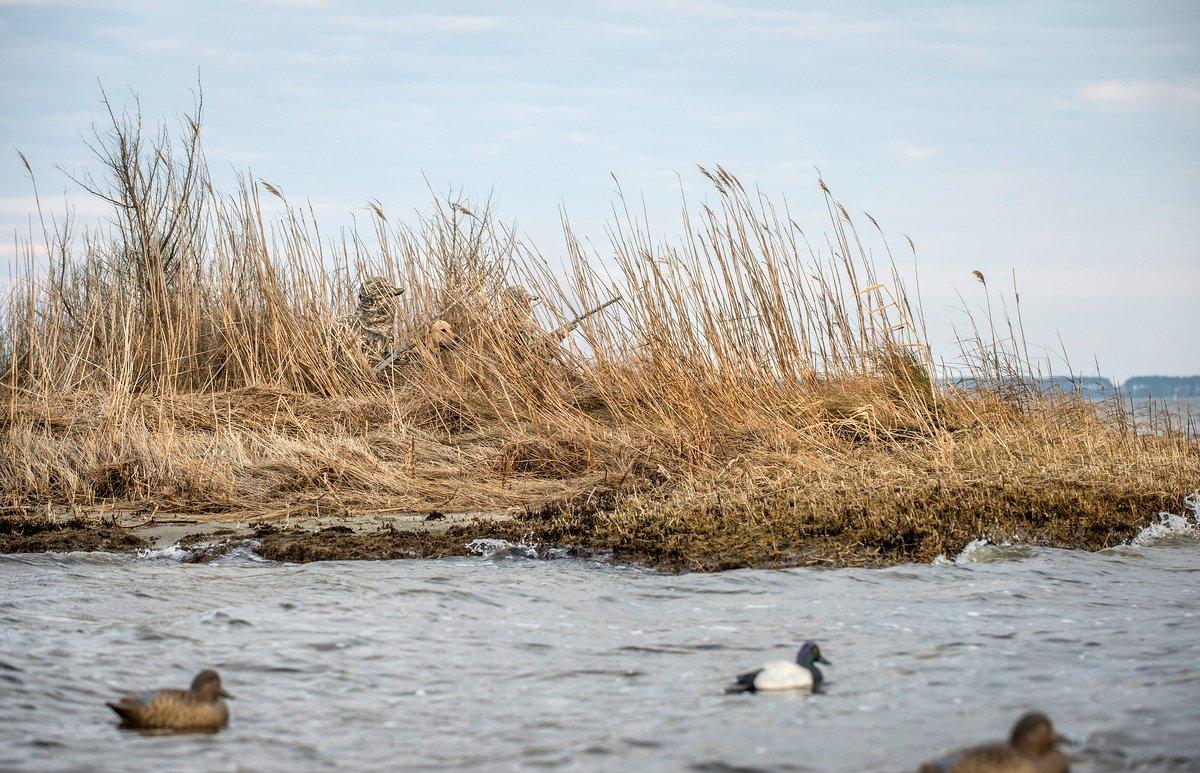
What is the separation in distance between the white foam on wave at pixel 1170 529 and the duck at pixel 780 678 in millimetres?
3014

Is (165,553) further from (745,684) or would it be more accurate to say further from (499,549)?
(745,684)

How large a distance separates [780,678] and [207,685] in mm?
1594

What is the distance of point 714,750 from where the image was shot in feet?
9.12

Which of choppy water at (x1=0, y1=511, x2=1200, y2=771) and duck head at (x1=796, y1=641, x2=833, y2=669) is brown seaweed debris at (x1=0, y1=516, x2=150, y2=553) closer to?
choppy water at (x1=0, y1=511, x2=1200, y2=771)

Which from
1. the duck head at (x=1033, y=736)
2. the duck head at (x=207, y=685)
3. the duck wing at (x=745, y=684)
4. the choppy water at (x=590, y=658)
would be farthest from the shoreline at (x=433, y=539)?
the duck head at (x=1033, y=736)

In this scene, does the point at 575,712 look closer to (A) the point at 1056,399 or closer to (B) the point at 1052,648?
(B) the point at 1052,648

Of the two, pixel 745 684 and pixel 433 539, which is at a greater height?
pixel 433 539

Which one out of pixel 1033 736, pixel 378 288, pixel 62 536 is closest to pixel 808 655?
pixel 1033 736

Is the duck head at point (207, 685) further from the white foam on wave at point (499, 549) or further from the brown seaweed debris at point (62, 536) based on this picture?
the brown seaweed debris at point (62, 536)

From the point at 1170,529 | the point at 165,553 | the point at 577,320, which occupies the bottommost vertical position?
the point at 1170,529

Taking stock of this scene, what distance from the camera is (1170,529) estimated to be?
5809 mm

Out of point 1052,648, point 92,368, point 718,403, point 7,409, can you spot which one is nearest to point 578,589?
point 1052,648

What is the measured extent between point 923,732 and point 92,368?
8.06m

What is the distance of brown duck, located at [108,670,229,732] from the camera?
295 centimetres
